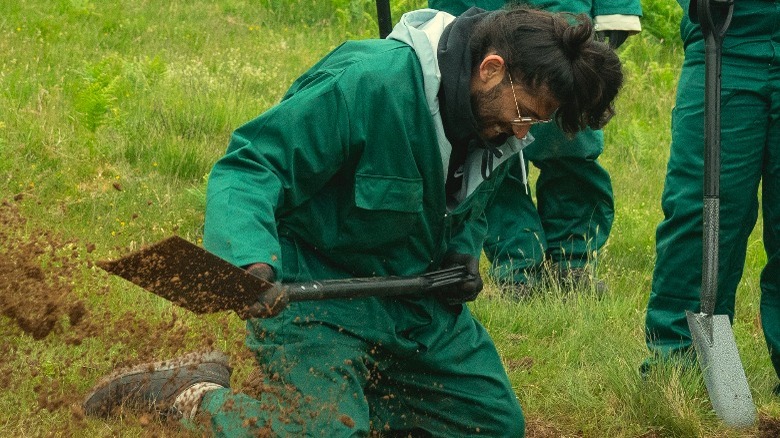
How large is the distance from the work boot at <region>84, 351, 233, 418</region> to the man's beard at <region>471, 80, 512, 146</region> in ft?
4.36

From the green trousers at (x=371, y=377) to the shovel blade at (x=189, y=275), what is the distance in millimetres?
643

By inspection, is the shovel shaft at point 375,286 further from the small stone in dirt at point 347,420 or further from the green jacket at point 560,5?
the green jacket at point 560,5

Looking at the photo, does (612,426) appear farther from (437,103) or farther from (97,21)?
(97,21)

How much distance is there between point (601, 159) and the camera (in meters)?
8.10

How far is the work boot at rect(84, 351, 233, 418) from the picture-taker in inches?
159

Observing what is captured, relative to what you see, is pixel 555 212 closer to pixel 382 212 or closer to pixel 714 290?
pixel 714 290

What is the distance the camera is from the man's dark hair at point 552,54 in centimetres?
351

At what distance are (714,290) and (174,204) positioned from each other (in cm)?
288

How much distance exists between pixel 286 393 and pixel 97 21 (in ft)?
18.8

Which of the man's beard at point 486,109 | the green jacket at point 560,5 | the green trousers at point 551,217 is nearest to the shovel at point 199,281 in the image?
the man's beard at point 486,109

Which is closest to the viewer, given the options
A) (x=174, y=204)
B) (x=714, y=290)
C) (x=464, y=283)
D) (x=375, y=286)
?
(x=375, y=286)

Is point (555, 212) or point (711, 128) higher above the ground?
point (711, 128)

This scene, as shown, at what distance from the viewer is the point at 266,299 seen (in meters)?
3.01

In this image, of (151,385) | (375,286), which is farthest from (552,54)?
(151,385)
